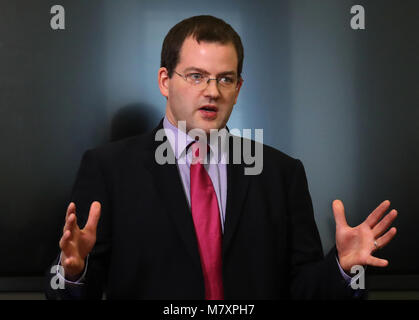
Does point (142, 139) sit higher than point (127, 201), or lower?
higher

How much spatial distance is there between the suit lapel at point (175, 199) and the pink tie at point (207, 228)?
0.03 m

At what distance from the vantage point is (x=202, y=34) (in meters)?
1.38

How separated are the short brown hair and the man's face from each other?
16mm

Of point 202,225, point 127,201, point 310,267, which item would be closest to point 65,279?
point 127,201

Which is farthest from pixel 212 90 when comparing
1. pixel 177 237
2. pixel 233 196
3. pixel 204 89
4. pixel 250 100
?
pixel 250 100

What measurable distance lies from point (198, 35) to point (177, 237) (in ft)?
1.85

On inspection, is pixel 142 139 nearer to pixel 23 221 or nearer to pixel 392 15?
pixel 23 221

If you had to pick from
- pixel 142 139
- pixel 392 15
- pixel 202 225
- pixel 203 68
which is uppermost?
pixel 392 15

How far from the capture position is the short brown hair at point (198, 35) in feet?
4.52

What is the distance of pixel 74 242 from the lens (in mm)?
1097

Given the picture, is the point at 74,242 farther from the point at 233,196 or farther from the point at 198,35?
the point at 198,35

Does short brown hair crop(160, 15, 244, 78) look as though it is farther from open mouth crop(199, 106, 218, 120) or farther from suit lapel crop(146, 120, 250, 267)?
suit lapel crop(146, 120, 250, 267)

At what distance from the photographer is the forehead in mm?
1352
